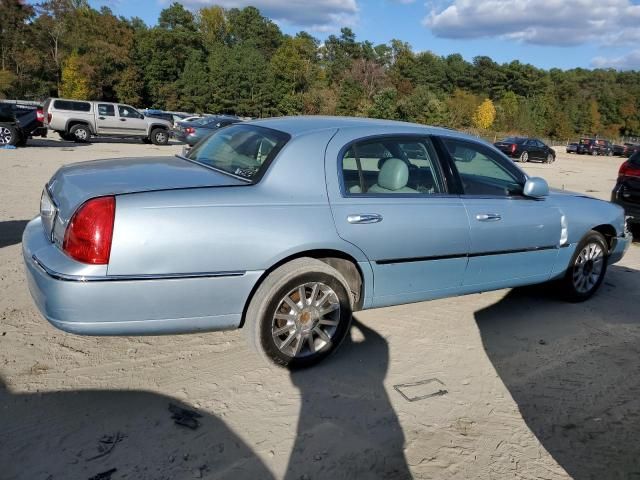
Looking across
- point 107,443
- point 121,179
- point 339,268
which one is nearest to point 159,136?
point 121,179

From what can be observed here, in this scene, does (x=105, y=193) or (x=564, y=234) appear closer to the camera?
(x=105, y=193)

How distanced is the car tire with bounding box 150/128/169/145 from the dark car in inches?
707

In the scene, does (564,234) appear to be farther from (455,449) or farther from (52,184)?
(52,184)

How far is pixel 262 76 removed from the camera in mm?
67500

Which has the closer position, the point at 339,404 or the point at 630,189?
the point at 339,404

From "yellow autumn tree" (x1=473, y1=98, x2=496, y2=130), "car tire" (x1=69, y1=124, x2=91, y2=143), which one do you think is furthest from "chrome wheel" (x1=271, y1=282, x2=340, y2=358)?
"yellow autumn tree" (x1=473, y1=98, x2=496, y2=130)

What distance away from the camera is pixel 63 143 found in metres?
20.6

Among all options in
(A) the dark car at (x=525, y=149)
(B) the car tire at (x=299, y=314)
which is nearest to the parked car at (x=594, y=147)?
(A) the dark car at (x=525, y=149)

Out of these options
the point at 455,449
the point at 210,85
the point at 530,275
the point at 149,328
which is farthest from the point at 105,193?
the point at 210,85

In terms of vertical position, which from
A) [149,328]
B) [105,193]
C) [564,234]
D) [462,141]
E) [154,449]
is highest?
[462,141]

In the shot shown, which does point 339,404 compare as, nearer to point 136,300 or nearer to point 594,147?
point 136,300

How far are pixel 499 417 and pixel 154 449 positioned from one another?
6.49 feet

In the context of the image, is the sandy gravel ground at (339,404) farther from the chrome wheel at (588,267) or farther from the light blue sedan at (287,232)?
the chrome wheel at (588,267)

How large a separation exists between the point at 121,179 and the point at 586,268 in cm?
438
